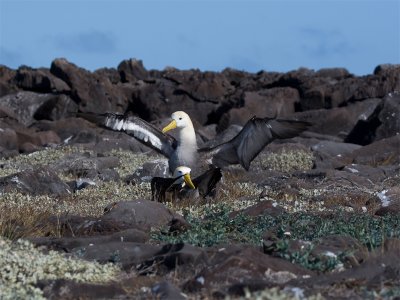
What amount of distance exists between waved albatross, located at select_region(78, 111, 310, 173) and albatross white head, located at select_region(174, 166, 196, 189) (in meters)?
0.95

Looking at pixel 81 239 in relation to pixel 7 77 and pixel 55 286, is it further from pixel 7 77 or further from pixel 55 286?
pixel 7 77

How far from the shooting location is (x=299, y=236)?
28.6 ft

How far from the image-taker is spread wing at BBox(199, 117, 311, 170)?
14.1 m

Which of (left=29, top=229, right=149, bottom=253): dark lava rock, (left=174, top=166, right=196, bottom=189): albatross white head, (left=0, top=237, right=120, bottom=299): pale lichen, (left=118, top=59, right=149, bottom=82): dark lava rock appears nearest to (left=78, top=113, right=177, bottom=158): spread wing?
(left=174, top=166, right=196, bottom=189): albatross white head

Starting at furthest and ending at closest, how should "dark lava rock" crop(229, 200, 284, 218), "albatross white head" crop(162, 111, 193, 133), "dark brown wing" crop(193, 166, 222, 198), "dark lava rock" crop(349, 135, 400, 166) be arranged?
"dark lava rock" crop(349, 135, 400, 166) → "albatross white head" crop(162, 111, 193, 133) → "dark brown wing" crop(193, 166, 222, 198) → "dark lava rock" crop(229, 200, 284, 218)

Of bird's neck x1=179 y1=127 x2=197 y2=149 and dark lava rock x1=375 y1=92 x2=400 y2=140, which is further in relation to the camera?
dark lava rock x1=375 y1=92 x2=400 y2=140

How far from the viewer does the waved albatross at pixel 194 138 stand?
1413 centimetres

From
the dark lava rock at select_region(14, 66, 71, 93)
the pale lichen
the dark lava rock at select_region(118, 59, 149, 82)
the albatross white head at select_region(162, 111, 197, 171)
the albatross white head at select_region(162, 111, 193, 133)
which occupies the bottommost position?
the pale lichen

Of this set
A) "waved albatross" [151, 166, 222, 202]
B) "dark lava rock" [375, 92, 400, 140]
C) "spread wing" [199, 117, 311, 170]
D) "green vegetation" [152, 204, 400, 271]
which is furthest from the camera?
"dark lava rock" [375, 92, 400, 140]

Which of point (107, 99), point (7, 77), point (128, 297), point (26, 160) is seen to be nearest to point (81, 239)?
point (128, 297)

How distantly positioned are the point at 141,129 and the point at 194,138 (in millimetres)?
957

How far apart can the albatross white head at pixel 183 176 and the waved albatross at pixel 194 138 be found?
0.95 meters

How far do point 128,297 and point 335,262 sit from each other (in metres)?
1.49

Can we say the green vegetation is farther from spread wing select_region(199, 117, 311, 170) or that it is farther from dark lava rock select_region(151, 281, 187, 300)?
spread wing select_region(199, 117, 311, 170)
